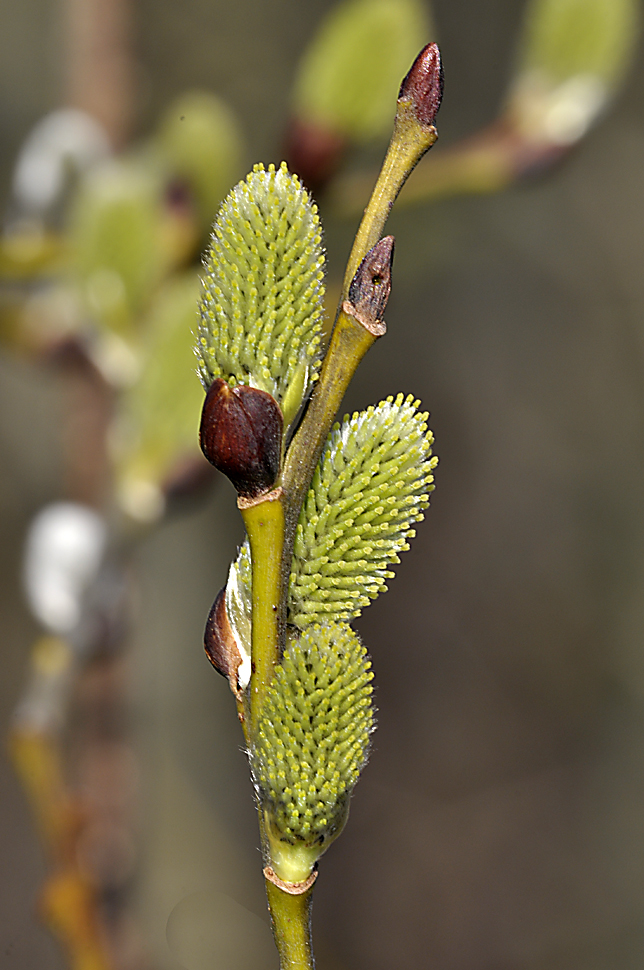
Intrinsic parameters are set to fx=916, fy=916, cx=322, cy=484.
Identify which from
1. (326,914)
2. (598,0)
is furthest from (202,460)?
(326,914)

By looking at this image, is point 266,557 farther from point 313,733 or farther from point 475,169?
point 475,169

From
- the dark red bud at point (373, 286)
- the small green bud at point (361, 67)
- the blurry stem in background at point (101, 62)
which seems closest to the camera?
the dark red bud at point (373, 286)

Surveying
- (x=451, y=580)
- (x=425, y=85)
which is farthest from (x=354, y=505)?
(x=451, y=580)

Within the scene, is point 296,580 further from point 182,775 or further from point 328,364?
point 182,775

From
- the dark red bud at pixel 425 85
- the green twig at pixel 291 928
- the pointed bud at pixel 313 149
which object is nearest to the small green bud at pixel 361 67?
the pointed bud at pixel 313 149

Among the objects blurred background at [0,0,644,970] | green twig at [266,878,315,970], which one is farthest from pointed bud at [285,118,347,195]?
green twig at [266,878,315,970]

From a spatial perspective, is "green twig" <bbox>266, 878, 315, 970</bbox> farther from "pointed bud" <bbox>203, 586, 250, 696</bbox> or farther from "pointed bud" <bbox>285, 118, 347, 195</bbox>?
"pointed bud" <bbox>285, 118, 347, 195</bbox>

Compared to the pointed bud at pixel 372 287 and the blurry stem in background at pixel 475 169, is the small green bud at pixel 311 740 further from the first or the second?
the blurry stem in background at pixel 475 169
